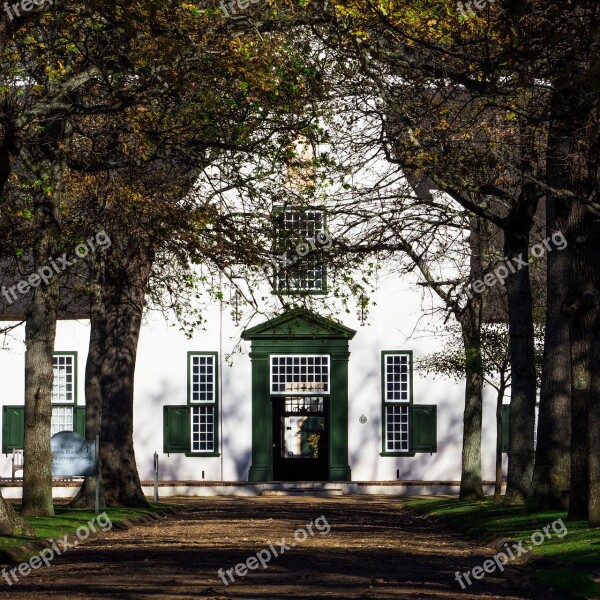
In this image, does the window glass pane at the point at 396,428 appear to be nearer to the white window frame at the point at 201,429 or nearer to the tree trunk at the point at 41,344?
the white window frame at the point at 201,429

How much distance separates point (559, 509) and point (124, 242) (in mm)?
8885

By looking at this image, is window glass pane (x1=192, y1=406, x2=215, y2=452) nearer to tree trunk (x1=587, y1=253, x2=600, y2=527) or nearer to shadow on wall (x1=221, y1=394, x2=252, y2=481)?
shadow on wall (x1=221, y1=394, x2=252, y2=481)

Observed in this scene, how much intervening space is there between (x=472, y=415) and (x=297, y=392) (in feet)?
36.2

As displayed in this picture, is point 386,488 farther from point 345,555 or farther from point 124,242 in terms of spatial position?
point 345,555

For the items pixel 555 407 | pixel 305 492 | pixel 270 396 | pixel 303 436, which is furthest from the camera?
pixel 303 436

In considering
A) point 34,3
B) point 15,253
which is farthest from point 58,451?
point 34,3

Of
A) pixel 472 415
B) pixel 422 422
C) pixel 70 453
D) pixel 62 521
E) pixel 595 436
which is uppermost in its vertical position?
pixel 472 415

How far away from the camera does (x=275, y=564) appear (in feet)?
47.0

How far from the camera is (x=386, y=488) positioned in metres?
37.5

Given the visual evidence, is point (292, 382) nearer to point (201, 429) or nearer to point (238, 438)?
point (238, 438)

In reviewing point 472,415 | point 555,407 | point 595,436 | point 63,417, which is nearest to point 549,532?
point 595,436

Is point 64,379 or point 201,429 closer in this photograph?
point 201,429

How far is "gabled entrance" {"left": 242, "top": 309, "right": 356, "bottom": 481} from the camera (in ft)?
127

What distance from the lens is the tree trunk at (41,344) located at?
20.3 metres
